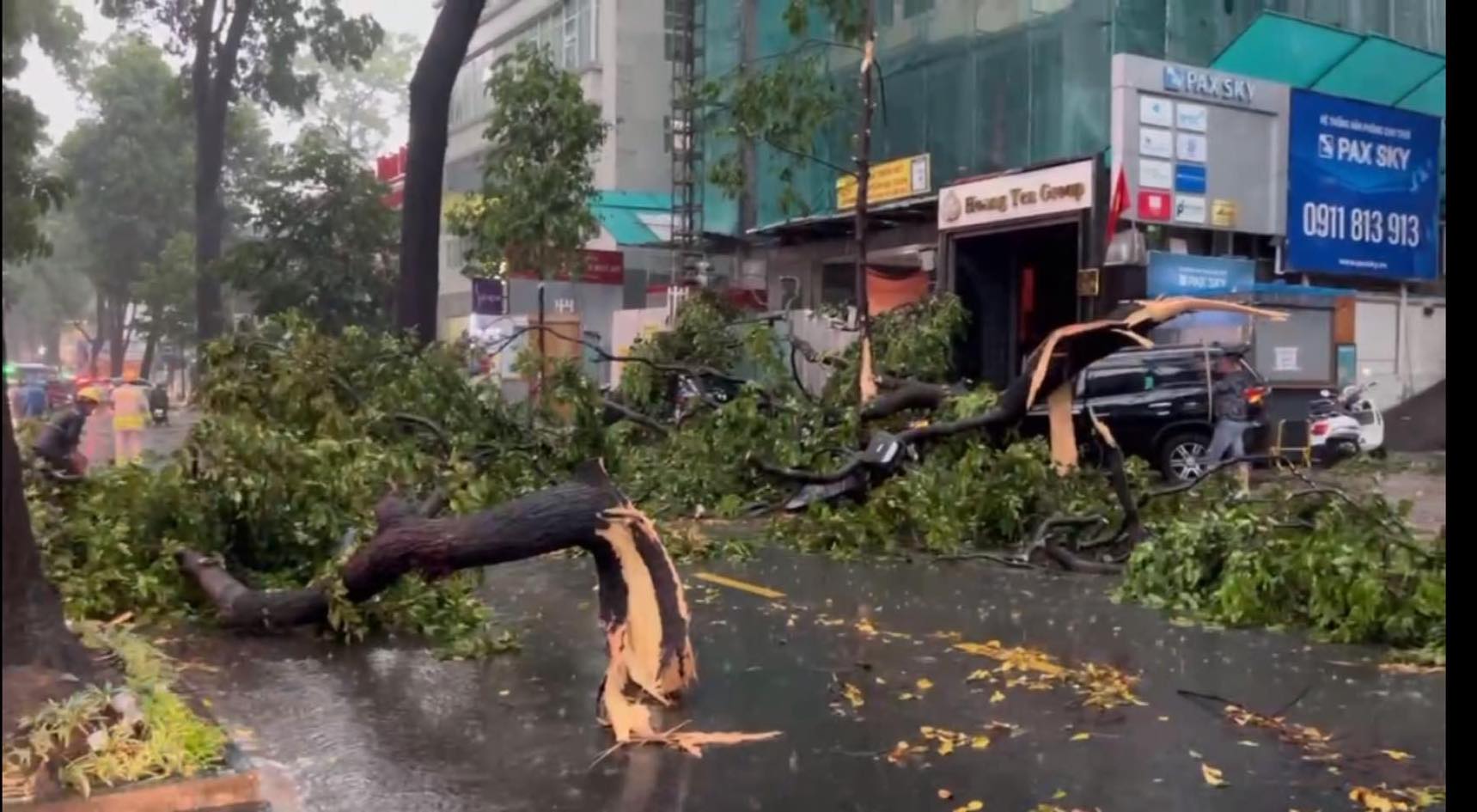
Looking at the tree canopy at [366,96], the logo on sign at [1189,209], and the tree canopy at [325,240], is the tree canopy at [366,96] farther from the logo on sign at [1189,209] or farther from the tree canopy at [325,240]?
the logo on sign at [1189,209]

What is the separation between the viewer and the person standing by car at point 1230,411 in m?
15.3

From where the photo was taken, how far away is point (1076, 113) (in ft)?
70.1

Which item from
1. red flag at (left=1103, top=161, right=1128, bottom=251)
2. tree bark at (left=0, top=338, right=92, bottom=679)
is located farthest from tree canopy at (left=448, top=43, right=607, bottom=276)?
tree bark at (left=0, top=338, right=92, bottom=679)

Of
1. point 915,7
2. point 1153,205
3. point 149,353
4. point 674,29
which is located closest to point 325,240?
point 915,7

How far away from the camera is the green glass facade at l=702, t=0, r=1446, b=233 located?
21.3m

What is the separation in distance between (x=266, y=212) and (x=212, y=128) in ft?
28.0

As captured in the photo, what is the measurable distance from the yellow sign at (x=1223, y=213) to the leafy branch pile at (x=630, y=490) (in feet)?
18.4

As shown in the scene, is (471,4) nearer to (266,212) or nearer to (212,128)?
(266,212)

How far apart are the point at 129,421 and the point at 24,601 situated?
6.03 m

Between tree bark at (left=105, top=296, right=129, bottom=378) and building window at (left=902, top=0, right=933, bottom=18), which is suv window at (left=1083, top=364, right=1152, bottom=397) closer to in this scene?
building window at (left=902, top=0, right=933, bottom=18)

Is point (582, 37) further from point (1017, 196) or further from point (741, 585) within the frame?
point (741, 585)

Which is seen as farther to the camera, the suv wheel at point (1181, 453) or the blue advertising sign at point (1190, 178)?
the blue advertising sign at point (1190, 178)

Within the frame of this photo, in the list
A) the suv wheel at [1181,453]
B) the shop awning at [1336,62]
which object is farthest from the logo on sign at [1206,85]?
the suv wheel at [1181,453]

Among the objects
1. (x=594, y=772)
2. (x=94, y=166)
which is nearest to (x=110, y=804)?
(x=594, y=772)
